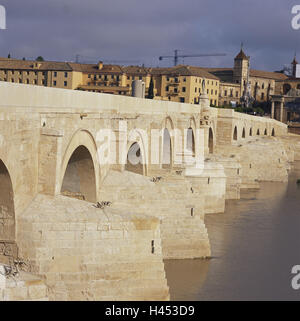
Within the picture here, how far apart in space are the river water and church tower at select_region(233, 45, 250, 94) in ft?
223

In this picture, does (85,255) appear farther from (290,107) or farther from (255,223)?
(290,107)

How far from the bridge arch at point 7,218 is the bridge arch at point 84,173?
3899 mm

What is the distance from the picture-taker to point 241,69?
93750 millimetres

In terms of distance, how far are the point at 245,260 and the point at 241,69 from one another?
78.8 metres

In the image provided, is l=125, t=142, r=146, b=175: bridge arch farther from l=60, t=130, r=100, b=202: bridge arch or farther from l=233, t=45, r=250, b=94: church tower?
l=233, t=45, r=250, b=94: church tower

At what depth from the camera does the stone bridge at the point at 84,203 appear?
10.9 meters

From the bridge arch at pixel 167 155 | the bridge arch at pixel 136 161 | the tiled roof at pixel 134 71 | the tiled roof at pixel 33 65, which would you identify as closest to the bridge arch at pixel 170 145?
the bridge arch at pixel 167 155

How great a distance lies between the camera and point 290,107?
81.2 meters

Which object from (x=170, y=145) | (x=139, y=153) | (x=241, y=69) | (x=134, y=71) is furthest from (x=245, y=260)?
A: (x=241, y=69)

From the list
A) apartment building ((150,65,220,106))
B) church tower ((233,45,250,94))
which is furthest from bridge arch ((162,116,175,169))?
church tower ((233,45,250,94))

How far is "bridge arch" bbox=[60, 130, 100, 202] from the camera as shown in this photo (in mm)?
14961

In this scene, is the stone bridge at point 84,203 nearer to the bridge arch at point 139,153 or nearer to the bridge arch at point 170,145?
the bridge arch at point 139,153

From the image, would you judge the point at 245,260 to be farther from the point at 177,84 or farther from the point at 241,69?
the point at 241,69
